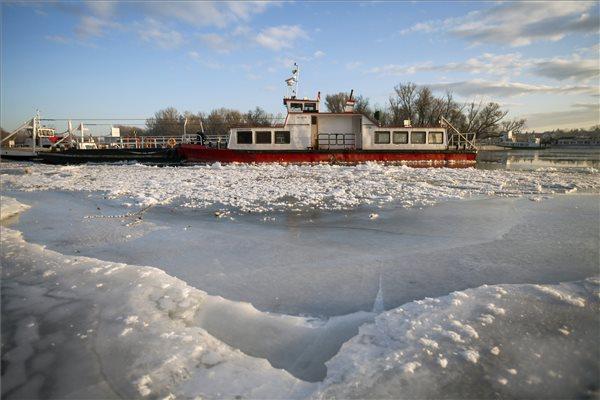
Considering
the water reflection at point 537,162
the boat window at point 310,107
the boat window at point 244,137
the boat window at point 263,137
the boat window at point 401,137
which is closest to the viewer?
the boat window at point 244,137

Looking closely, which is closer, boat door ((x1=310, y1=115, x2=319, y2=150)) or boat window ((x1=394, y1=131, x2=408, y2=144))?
boat door ((x1=310, y1=115, x2=319, y2=150))

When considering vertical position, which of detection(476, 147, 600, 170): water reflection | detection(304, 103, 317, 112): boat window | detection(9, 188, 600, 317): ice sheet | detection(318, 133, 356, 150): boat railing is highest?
detection(304, 103, 317, 112): boat window

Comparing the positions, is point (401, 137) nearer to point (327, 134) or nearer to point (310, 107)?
point (327, 134)

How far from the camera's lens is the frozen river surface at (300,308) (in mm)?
1941

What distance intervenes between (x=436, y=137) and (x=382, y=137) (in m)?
3.40

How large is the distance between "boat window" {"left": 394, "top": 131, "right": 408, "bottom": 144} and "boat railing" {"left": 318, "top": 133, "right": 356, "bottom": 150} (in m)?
2.45

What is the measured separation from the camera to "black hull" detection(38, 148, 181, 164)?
21734mm

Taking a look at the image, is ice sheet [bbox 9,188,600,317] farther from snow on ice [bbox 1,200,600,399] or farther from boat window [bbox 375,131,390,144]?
boat window [bbox 375,131,390,144]

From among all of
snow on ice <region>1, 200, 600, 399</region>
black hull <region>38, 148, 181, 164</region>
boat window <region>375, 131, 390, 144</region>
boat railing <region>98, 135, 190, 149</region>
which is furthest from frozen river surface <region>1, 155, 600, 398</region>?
boat railing <region>98, 135, 190, 149</region>

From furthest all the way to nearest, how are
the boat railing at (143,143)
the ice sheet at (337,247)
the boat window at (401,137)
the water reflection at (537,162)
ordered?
the boat railing at (143,143) → the water reflection at (537,162) → the boat window at (401,137) → the ice sheet at (337,247)

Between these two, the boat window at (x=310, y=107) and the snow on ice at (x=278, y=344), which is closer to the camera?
the snow on ice at (x=278, y=344)

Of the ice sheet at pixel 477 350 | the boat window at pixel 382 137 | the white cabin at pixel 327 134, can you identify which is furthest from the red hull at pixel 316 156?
the ice sheet at pixel 477 350

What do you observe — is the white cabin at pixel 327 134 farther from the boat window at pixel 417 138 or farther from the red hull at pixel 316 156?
the red hull at pixel 316 156

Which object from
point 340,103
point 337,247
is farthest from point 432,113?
point 337,247
